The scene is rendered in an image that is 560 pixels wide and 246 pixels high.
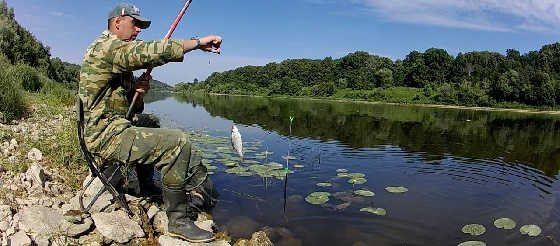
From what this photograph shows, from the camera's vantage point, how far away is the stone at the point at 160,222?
19.0ft

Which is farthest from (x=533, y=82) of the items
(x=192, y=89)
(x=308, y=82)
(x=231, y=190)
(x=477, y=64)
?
(x=192, y=89)

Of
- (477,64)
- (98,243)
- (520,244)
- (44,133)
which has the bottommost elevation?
(520,244)

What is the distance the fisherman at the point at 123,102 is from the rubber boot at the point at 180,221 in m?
0.02

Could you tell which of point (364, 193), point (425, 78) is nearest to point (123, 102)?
point (364, 193)

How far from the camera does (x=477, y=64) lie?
105438mm

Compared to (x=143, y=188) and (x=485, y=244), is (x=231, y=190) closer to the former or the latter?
(x=143, y=188)

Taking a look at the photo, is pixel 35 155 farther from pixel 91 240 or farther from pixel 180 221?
pixel 180 221

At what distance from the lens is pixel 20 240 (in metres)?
4.42

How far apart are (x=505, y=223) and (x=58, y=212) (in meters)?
8.04

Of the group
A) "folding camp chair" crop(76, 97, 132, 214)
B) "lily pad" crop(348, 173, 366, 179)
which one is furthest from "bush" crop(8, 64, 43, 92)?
"lily pad" crop(348, 173, 366, 179)

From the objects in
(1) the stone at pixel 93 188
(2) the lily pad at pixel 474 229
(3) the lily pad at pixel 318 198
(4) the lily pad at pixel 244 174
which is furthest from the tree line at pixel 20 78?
(2) the lily pad at pixel 474 229

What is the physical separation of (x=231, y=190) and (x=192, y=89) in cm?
17911

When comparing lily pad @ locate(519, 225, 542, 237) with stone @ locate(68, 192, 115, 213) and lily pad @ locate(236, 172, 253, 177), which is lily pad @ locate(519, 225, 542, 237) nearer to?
lily pad @ locate(236, 172, 253, 177)

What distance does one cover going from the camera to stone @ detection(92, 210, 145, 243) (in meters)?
5.14
